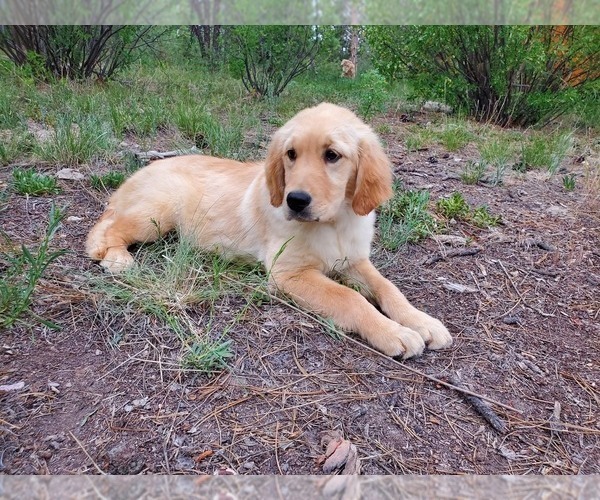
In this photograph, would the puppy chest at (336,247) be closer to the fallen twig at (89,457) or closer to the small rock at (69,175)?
the fallen twig at (89,457)

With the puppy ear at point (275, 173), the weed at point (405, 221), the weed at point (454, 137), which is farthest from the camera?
the weed at point (454, 137)

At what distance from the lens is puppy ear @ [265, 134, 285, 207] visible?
2170mm

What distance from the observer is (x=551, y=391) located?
153 centimetres

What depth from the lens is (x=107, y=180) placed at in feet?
10.2

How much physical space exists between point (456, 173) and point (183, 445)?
3.16 meters

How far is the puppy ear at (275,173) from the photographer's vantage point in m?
2.17

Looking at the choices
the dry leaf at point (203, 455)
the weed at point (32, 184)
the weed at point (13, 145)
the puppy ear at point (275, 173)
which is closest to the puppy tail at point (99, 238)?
the weed at point (32, 184)

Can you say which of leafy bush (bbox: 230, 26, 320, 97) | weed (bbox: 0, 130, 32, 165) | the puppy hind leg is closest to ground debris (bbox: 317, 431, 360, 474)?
the puppy hind leg

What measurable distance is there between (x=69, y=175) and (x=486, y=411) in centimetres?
298

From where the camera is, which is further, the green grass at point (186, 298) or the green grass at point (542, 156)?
the green grass at point (542, 156)

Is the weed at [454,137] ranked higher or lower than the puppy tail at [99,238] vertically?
higher

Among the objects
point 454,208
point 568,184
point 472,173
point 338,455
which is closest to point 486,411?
point 338,455

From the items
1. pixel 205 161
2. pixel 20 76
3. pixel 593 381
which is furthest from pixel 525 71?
pixel 20 76

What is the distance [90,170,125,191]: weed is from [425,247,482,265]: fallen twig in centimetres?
213
